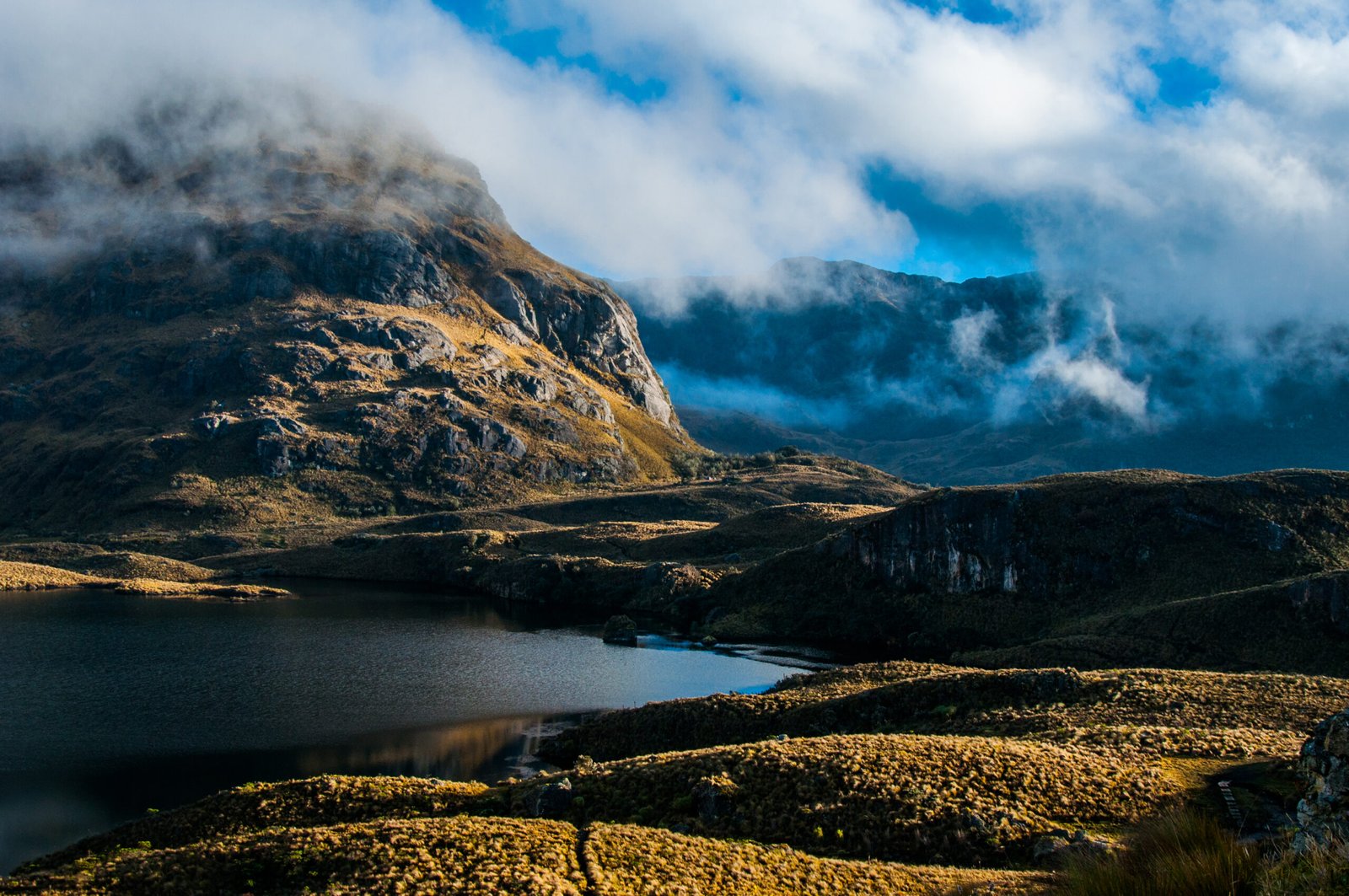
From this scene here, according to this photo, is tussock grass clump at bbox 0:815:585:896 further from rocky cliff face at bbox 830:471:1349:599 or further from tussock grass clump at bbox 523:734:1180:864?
rocky cliff face at bbox 830:471:1349:599

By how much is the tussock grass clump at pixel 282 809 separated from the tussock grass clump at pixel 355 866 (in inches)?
225

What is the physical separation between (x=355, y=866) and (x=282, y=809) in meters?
12.9

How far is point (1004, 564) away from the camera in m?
113

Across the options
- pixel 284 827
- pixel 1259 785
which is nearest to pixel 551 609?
pixel 284 827

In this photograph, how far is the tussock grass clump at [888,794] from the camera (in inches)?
1356

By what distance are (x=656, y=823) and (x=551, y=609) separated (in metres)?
99.6

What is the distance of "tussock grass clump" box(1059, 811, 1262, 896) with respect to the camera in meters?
17.4

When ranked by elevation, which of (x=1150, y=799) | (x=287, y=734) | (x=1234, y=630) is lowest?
(x=287, y=734)

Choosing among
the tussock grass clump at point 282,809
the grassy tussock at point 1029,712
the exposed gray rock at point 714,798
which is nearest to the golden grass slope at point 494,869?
the exposed gray rock at point 714,798

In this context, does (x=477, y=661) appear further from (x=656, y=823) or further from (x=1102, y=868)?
(x=1102, y=868)

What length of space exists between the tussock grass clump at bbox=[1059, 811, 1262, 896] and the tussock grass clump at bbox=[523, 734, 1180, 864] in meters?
13.4

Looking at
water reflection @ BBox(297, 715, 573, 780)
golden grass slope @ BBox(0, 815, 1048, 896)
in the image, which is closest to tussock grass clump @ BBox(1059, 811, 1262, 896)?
golden grass slope @ BBox(0, 815, 1048, 896)

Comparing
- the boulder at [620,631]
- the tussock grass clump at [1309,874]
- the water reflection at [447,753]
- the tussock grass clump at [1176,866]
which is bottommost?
the water reflection at [447,753]

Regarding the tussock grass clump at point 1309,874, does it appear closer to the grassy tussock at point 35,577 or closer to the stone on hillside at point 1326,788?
the stone on hillside at point 1326,788
